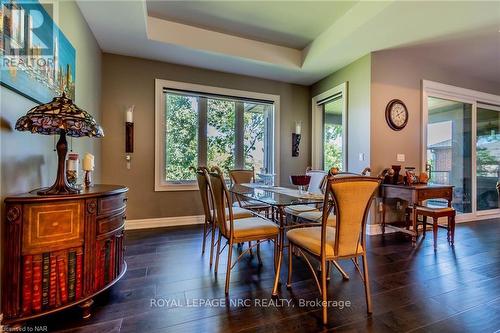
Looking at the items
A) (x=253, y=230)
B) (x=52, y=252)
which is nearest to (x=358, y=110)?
(x=253, y=230)

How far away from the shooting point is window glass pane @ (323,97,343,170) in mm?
4387

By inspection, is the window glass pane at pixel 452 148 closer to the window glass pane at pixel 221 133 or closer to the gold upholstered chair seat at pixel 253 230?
the window glass pane at pixel 221 133

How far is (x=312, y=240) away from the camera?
1.70 metres

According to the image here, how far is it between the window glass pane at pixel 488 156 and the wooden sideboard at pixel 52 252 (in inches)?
248

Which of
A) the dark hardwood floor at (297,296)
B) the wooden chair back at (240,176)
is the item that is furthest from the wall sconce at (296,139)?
the dark hardwood floor at (297,296)

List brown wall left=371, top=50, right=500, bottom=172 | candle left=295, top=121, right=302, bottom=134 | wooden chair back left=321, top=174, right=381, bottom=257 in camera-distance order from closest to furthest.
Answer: wooden chair back left=321, top=174, right=381, bottom=257, brown wall left=371, top=50, right=500, bottom=172, candle left=295, top=121, right=302, bottom=134

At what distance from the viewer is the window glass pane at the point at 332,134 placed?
4.39m

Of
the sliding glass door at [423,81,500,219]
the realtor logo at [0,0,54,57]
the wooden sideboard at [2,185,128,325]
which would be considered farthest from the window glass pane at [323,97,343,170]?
the realtor logo at [0,0,54,57]

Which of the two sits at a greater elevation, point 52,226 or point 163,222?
point 52,226

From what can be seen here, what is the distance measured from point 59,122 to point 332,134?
4255 mm

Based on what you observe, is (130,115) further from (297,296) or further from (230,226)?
(297,296)

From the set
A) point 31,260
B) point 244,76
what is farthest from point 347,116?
point 31,260

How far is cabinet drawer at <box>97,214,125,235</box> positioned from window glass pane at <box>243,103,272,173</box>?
2880 mm

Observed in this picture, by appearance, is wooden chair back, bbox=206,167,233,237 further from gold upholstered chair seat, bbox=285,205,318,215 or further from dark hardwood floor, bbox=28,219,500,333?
gold upholstered chair seat, bbox=285,205,318,215
